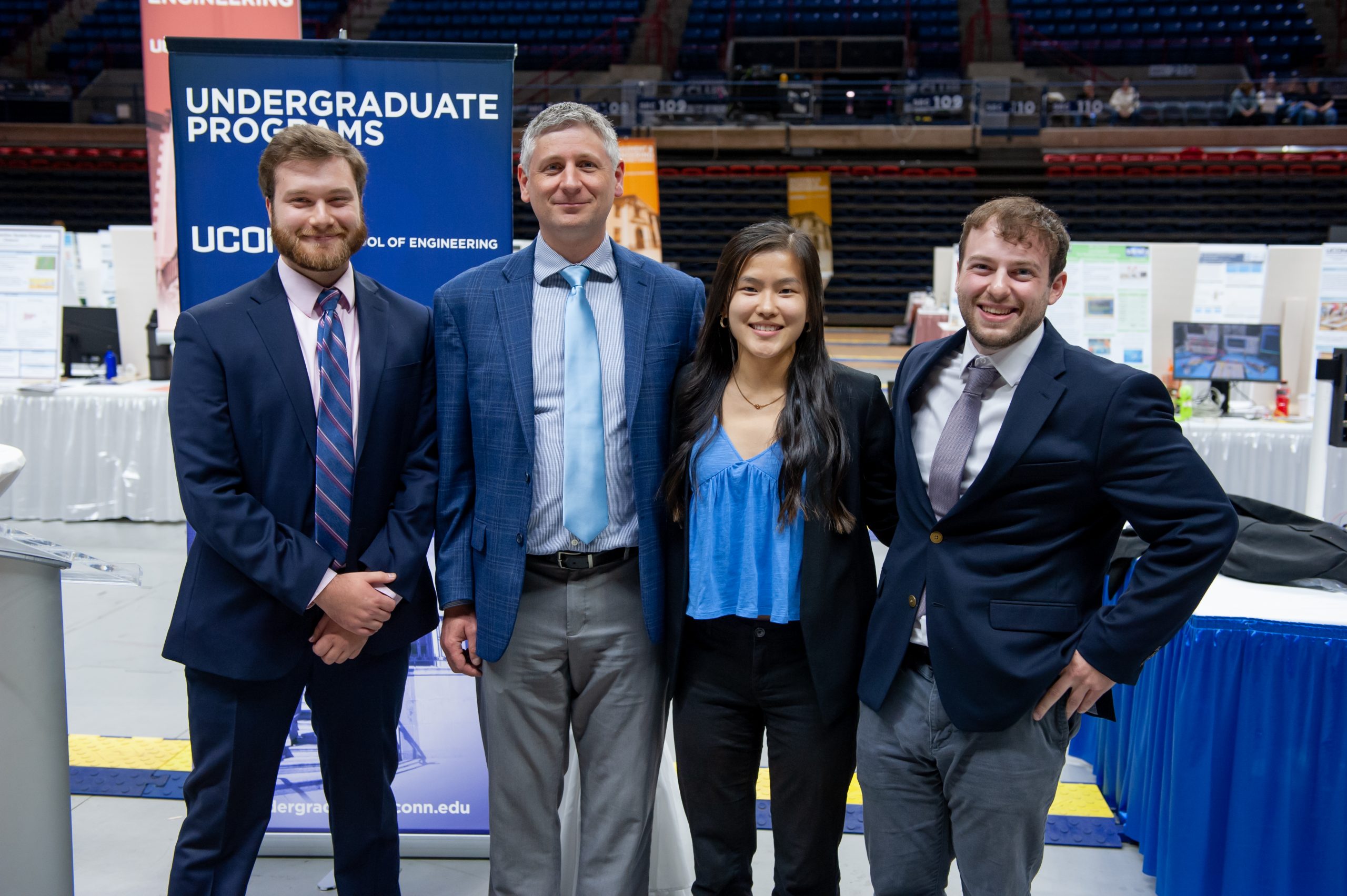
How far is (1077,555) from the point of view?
154 centimetres

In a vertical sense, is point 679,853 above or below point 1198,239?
below

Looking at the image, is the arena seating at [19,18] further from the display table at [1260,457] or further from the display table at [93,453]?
the display table at [1260,457]

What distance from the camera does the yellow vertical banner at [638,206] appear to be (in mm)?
8016

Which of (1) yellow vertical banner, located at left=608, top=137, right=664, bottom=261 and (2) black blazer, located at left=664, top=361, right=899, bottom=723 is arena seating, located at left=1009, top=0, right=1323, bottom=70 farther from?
(2) black blazer, located at left=664, top=361, right=899, bottom=723

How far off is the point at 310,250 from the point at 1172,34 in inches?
675

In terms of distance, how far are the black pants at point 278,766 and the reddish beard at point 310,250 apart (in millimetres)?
709

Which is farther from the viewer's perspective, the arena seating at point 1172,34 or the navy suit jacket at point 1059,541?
the arena seating at point 1172,34

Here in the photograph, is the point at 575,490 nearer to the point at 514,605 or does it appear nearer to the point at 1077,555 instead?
the point at 514,605

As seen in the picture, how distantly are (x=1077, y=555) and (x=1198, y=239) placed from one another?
46.3 ft

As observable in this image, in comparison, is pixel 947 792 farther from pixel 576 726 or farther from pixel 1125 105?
pixel 1125 105

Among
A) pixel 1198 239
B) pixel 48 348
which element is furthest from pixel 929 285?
pixel 48 348

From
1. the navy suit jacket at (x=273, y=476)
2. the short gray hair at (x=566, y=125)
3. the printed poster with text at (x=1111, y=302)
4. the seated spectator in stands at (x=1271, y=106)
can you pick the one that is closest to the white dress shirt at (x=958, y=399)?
the short gray hair at (x=566, y=125)

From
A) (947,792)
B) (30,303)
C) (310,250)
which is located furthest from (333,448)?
(30,303)

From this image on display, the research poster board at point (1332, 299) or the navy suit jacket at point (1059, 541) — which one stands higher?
the research poster board at point (1332, 299)
